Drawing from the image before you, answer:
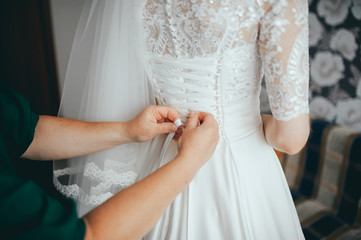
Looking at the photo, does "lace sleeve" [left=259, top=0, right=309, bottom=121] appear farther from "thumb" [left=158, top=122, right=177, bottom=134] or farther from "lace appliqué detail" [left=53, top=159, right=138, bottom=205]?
"lace appliqué detail" [left=53, top=159, right=138, bottom=205]

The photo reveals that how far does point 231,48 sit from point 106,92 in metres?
0.43

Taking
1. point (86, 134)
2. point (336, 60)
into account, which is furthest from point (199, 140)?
point (336, 60)

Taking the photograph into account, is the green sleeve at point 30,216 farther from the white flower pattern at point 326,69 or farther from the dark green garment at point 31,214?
the white flower pattern at point 326,69

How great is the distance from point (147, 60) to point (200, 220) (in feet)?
1.67

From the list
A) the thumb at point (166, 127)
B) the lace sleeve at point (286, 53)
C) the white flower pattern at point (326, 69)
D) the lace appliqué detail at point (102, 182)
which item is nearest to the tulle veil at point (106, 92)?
the lace appliqué detail at point (102, 182)

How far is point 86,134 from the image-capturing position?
75 cm

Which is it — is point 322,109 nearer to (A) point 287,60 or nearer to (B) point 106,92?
(A) point 287,60

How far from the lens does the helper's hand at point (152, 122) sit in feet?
2.30

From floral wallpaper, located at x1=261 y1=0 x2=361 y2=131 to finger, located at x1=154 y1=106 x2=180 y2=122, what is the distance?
122 cm

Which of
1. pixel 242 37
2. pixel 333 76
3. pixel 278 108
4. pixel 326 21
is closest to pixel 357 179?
pixel 333 76

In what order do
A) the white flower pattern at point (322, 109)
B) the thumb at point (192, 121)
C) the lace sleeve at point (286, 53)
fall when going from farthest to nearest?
the white flower pattern at point (322, 109) → the thumb at point (192, 121) → the lace sleeve at point (286, 53)

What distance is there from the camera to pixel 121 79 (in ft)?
2.48

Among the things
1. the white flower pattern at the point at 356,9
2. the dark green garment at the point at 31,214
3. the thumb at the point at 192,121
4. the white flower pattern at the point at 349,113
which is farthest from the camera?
the white flower pattern at the point at 349,113

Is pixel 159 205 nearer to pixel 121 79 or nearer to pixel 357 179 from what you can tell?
pixel 121 79
